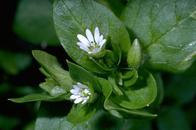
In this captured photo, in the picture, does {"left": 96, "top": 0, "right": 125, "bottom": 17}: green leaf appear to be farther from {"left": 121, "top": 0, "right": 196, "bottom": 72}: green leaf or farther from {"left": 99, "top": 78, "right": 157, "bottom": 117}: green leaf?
{"left": 99, "top": 78, "right": 157, "bottom": 117}: green leaf

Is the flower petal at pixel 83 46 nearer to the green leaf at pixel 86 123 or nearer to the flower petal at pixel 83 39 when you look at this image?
the flower petal at pixel 83 39

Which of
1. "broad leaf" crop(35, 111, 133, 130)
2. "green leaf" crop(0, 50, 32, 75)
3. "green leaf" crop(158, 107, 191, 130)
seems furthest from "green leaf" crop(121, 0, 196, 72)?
"green leaf" crop(0, 50, 32, 75)

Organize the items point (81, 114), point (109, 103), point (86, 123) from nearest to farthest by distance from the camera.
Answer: point (109, 103)
point (81, 114)
point (86, 123)

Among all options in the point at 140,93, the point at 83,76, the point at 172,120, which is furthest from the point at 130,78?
the point at 172,120

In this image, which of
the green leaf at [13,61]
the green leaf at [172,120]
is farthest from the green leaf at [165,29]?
the green leaf at [13,61]

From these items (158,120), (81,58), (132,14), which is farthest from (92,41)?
(158,120)

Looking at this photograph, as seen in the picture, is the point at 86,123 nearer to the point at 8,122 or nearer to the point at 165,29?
the point at 165,29

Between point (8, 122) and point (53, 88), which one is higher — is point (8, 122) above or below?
below
